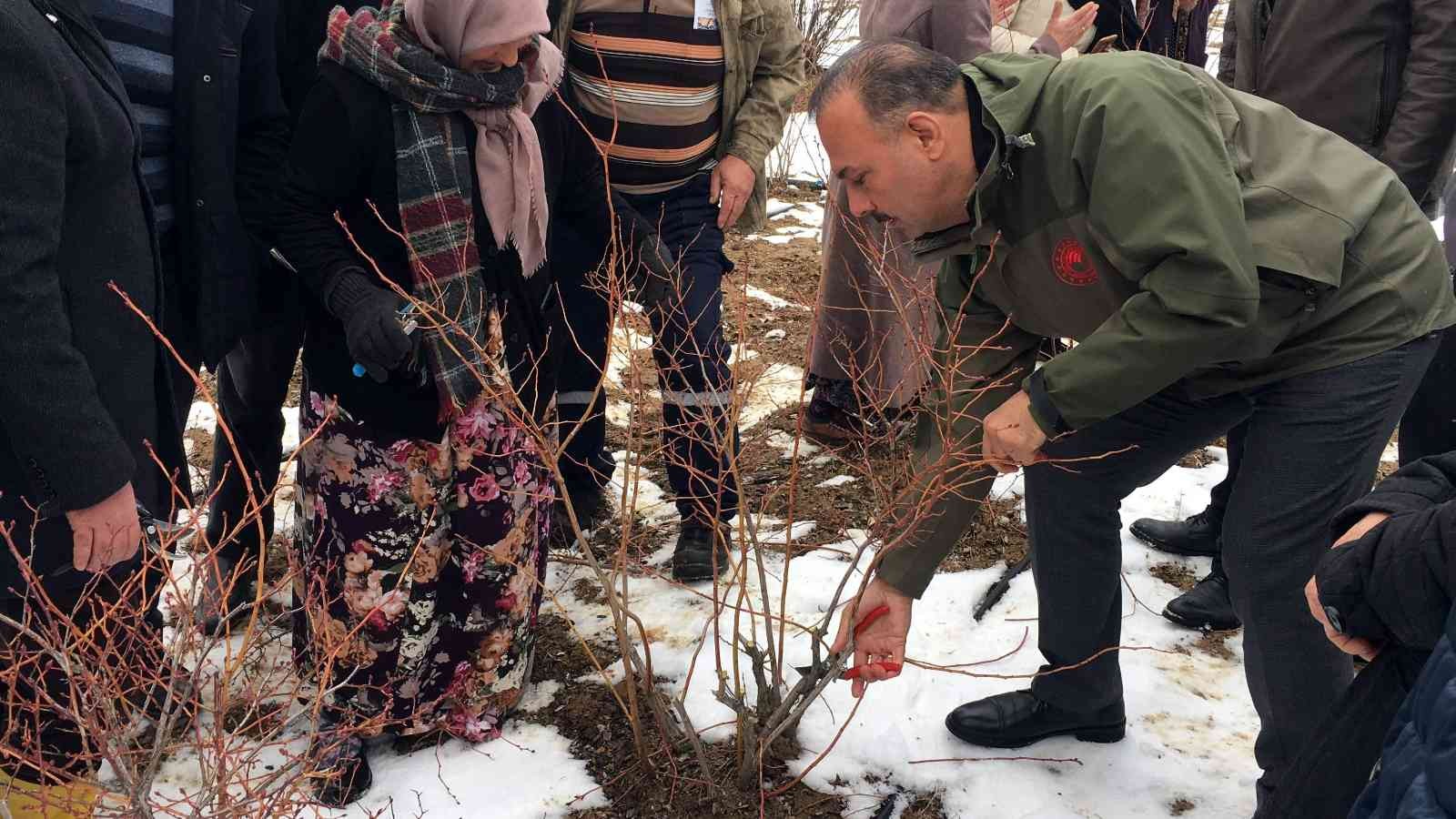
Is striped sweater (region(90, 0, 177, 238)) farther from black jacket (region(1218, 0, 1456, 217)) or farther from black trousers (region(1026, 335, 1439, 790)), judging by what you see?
black jacket (region(1218, 0, 1456, 217))

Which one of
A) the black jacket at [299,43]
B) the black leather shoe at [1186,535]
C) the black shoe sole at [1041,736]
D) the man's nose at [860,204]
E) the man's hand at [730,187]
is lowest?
the black shoe sole at [1041,736]

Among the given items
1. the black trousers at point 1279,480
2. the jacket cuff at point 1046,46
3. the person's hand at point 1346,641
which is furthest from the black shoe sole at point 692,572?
the jacket cuff at point 1046,46

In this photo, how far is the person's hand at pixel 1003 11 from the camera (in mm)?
4023

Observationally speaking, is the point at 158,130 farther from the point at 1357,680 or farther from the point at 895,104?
the point at 1357,680

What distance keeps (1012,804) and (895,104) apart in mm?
1546

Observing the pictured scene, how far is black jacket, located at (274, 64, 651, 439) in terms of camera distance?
2236mm

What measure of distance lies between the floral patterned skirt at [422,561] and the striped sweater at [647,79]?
38.2 inches

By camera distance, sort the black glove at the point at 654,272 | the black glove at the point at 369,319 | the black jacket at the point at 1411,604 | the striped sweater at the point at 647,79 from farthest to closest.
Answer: the striped sweater at the point at 647,79
the black glove at the point at 654,272
the black glove at the point at 369,319
the black jacket at the point at 1411,604

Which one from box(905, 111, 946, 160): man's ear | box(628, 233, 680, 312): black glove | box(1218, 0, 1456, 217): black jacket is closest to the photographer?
box(905, 111, 946, 160): man's ear

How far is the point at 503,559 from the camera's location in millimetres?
2531

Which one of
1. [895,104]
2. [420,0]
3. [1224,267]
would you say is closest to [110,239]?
[420,0]

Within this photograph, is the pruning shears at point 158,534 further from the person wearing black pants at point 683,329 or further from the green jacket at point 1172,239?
the green jacket at point 1172,239

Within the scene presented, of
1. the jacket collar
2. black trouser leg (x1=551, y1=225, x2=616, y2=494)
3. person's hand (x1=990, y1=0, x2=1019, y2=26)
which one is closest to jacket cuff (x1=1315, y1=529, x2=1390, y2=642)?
the jacket collar

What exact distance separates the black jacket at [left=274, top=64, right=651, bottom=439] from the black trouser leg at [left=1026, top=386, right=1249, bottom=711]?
115cm
